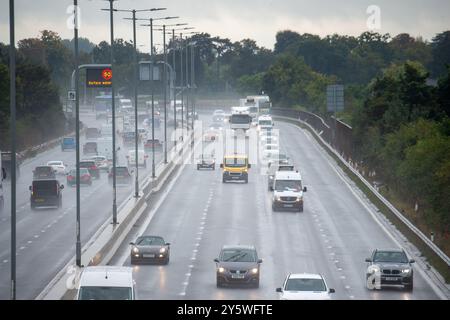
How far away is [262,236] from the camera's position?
199 feet

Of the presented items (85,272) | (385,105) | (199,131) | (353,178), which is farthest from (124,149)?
(85,272)

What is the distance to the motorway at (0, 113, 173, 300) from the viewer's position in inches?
1806

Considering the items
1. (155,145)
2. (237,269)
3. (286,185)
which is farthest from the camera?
(155,145)

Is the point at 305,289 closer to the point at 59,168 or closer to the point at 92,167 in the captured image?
the point at 92,167

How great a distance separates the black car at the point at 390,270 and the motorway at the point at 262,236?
424 millimetres

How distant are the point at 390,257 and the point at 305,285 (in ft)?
29.2

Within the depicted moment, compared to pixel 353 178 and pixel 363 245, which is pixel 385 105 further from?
pixel 363 245

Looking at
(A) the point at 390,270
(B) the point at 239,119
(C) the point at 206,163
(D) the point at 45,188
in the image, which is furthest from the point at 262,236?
(B) the point at 239,119

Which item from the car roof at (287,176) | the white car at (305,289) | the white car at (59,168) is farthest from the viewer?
the white car at (59,168)

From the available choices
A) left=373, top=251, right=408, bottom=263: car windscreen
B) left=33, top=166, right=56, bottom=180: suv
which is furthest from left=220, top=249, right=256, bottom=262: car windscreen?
left=33, top=166, right=56, bottom=180: suv

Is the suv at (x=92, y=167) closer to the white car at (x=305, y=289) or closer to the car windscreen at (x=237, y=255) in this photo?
the car windscreen at (x=237, y=255)

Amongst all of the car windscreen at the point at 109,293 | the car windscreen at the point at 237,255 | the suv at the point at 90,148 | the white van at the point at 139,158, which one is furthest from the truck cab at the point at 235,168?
the car windscreen at the point at 109,293

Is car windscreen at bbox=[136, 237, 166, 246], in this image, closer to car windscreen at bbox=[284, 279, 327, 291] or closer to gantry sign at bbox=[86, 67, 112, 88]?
A: car windscreen at bbox=[284, 279, 327, 291]

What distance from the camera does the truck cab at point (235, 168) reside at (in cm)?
8944
